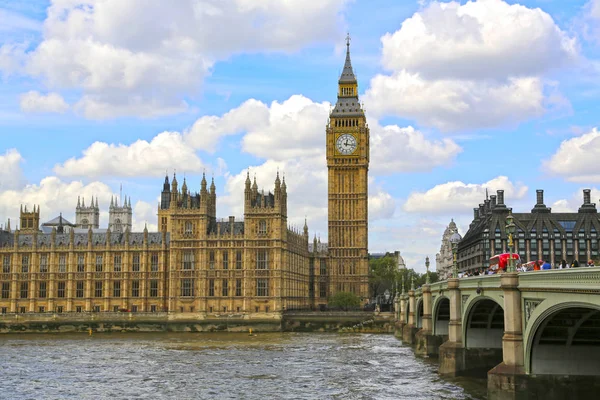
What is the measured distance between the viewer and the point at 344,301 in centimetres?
15125

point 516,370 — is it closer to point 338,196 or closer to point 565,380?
point 565,380

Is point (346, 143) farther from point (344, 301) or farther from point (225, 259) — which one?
point (225, 259)


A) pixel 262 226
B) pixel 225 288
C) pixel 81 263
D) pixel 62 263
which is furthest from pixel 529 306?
pixel 62 263

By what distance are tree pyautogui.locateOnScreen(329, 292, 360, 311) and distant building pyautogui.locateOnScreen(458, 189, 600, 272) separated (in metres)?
29.0

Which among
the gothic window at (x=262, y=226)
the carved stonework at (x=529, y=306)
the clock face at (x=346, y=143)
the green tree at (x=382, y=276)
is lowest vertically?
the carved stonework at (x=529, y=306)

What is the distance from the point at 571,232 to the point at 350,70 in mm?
54731

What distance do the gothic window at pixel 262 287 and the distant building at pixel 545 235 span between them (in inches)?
1889

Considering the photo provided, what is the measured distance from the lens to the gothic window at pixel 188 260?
13675 cm

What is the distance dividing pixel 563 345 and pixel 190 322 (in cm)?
9410

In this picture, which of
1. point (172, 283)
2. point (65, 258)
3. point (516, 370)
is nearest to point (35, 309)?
point (65, 258)

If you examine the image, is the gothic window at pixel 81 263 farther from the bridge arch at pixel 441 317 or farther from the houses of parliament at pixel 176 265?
the bridge arch at pixel 441 317

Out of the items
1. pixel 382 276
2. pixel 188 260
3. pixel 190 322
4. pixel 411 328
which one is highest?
pixel 188 260

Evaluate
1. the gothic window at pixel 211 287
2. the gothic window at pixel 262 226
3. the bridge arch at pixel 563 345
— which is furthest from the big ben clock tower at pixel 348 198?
the bridge arch at pixel 563 345

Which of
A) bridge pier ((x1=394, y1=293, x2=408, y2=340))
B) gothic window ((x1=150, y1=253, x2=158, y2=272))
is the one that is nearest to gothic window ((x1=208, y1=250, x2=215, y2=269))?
gothic window ((x1=150, y1=253, x2=158, y2=272))
